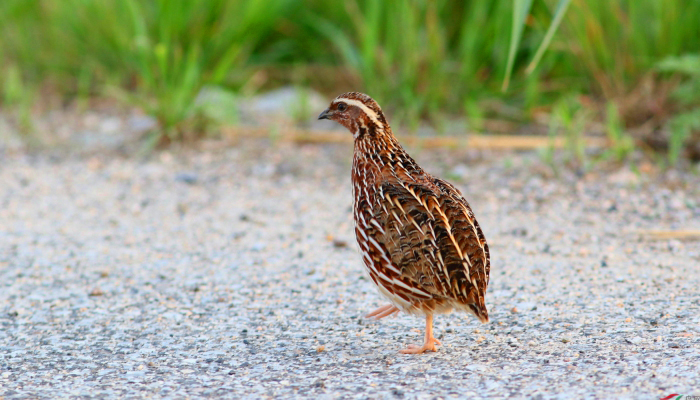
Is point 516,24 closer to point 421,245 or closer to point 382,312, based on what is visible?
point 421,245

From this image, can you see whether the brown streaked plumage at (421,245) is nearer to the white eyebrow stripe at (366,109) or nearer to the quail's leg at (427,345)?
the quail's leg at (427,345)

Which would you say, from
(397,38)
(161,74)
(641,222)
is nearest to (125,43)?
(161,74)

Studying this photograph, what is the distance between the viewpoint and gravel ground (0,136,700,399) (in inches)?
130

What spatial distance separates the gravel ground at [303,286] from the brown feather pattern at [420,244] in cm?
26

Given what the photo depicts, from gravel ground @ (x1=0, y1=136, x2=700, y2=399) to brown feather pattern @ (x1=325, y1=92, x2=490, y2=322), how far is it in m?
0.26

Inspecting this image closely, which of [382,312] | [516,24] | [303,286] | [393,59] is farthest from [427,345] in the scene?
[393,59]

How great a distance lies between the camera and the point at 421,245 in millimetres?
3498

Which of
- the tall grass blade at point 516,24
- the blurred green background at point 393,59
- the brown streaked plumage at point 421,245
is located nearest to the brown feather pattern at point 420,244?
the brown streaked plumage at point 421,245

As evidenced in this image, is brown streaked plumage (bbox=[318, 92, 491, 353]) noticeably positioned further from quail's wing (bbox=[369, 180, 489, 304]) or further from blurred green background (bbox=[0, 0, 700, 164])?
blurred green background (bbox=[0, 0, 700, 164])

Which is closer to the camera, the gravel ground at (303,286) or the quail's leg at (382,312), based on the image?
the gravel ground at (303,286)

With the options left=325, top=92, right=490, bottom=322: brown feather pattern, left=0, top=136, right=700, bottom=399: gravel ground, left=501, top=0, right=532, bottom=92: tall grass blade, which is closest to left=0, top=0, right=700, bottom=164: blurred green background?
left=0, top=136, right=700, bottom=399: gravel ground

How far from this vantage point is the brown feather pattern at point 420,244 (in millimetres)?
3465

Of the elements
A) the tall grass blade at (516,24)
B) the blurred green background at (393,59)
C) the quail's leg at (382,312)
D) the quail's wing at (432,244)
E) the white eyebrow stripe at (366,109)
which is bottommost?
the quail's leg at (382,312)

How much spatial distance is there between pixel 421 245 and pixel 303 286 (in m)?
1.17
